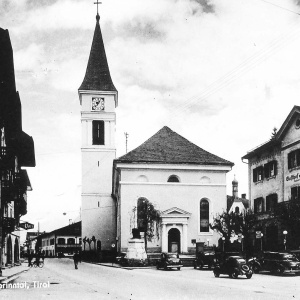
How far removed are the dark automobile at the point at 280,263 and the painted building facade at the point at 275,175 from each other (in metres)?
9.70

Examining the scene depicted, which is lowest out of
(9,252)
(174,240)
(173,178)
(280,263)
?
(9,252)

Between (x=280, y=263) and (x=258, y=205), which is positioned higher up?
(x=258, y=205)

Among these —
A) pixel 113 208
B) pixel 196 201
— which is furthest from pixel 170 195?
pixel 113 208

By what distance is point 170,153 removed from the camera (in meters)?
66.1

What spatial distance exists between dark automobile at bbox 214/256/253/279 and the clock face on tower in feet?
172

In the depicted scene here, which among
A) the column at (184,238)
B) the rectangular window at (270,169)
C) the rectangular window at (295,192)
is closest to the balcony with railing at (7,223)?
the rectangular window at (295,192)

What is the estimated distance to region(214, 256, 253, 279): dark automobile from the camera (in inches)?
1059

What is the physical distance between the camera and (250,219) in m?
46.7

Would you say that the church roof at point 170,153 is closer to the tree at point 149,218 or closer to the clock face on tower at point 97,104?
the tree at point 149,218

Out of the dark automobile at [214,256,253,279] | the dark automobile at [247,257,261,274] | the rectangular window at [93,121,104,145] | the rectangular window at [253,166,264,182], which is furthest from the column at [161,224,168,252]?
the dark automobile at [214,256,253,279]

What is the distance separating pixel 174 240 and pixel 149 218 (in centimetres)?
425

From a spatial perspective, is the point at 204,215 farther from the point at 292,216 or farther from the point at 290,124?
the point at 292,216

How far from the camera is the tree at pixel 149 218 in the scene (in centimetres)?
6058

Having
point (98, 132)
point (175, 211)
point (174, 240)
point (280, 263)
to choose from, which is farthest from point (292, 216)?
point (98, 132)
